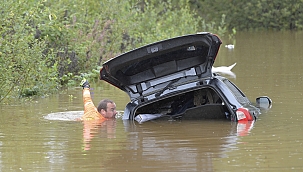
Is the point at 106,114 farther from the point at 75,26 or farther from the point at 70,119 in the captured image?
the point at 75,26

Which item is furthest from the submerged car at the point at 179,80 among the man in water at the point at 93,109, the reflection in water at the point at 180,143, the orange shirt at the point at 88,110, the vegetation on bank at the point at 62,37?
the vegetation on bank at the point at 62,37

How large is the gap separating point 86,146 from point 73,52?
373 inches

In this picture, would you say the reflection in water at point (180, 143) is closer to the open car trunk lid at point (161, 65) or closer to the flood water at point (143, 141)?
the flood water at point (143, 141)

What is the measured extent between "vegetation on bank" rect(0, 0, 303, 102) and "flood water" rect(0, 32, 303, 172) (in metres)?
0.65

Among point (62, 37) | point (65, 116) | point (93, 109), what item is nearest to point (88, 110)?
point (93, 109)

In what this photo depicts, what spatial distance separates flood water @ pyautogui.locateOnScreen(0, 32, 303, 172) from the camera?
7969 mm

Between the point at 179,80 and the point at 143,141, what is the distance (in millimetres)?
1740

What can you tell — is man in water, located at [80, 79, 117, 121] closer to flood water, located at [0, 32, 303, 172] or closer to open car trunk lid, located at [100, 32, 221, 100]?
flood water, located at [0, 32, 303, 172]

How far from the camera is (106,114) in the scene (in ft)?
38.5

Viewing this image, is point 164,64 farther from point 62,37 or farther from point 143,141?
point 62,37

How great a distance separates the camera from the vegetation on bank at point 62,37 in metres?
14.2

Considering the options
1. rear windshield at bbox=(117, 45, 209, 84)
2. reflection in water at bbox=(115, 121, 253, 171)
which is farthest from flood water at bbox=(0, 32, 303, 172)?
rear windshield at bbox=(117, 45, 209, 84)

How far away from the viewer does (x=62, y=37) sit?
1844 centimetres

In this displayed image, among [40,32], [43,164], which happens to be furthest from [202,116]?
[40,32]
